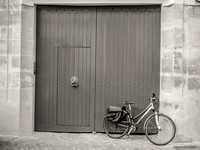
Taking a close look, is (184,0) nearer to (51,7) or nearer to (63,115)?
(51,7)

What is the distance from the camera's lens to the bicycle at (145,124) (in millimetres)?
7430

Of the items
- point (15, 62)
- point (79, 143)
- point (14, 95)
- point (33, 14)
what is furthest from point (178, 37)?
point (14, 95)

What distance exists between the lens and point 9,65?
7.80m

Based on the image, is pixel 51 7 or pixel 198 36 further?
pixel 51 7

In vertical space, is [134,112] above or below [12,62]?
below

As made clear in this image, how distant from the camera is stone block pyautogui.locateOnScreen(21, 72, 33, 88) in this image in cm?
785

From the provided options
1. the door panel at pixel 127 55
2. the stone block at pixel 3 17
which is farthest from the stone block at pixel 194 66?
the stone block at pixel 3 17

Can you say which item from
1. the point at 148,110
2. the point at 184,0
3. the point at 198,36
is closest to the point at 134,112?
the point at 148,110

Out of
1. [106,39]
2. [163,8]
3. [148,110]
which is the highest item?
[163,8]

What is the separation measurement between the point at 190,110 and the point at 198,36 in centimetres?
172

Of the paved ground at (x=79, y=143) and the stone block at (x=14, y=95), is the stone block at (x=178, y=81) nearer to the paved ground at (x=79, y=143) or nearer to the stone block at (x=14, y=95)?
the paved ground at (x=79, y=143)

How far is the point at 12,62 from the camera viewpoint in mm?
7785

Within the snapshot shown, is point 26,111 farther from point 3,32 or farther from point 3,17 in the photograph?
point 3,17

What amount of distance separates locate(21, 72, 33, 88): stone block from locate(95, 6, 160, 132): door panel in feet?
5.39
